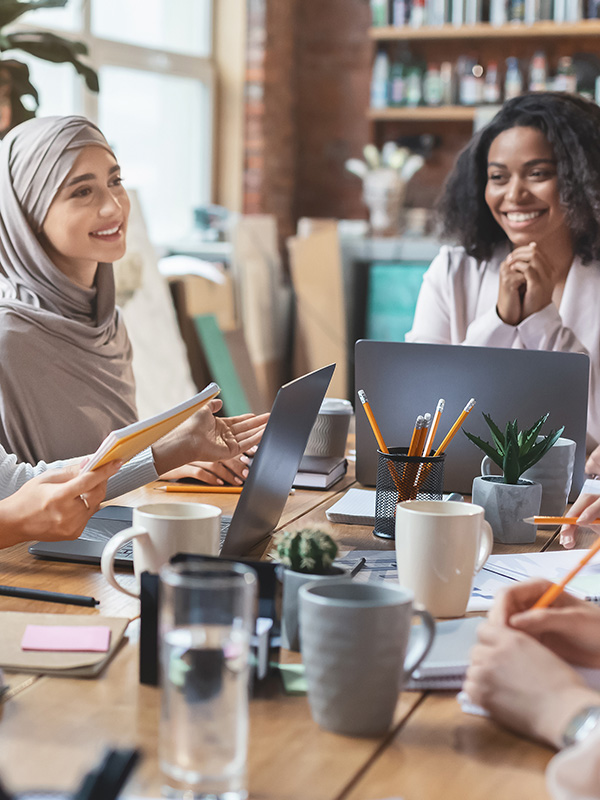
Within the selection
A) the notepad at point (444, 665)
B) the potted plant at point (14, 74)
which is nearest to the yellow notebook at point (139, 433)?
the notepad at point (444, 665)

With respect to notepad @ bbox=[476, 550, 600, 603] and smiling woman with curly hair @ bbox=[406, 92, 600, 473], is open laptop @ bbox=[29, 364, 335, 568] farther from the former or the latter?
smiling woman with curly hair @ bbox=[406, 92, 600, 473]

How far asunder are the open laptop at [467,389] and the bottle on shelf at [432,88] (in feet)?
12.1

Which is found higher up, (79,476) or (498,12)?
(498,12)

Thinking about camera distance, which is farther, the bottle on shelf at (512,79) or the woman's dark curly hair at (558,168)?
the bottle on shelf at (512,79)

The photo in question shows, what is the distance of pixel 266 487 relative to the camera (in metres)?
1.18

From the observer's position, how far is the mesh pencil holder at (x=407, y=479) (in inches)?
51.1

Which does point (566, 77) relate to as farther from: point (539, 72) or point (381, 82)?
point (381, 82)

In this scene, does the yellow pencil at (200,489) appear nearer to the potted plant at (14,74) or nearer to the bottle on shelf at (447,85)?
the potted plant at (14,74)

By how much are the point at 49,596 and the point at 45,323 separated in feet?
3.11

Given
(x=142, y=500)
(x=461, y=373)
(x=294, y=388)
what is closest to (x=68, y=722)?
(x=294, y=388)

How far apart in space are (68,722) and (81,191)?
1369mm

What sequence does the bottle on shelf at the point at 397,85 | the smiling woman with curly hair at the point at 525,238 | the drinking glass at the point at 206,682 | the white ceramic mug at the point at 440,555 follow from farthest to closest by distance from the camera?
the bottle on shelf at the point at 397,85
the smiling woman with curly hair at the point at 525,238
the white ceramic mug at the point at 440,555
the drinking glass at the point at 206,682

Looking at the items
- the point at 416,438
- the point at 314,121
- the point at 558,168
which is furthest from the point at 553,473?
the point at 314,121

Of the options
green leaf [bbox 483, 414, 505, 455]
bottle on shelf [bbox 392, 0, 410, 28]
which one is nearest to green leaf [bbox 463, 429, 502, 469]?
green leaf [bbox 483, 414, 505, 455]
